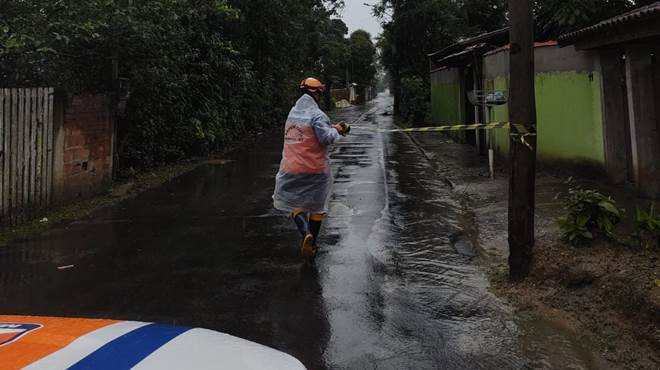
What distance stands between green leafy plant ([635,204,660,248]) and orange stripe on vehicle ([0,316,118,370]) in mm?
4033

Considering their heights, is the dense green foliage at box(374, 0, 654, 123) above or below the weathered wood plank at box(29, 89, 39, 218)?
above

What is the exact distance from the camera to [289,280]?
531 centimetres

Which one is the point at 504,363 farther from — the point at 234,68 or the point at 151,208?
the point at 234,68

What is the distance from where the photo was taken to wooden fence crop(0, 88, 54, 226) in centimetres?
724

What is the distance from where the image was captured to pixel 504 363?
364 centimetres

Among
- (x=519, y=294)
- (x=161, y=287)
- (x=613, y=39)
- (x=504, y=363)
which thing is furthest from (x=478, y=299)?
(x=613, y=39)

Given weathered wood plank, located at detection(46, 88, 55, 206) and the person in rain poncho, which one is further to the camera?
weathered wood plank, located at detection(46, 88, 55, 206)

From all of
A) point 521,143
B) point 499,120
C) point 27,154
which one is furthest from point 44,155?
point 499,120

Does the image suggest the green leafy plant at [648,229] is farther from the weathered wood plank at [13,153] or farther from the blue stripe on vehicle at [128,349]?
the weathered wood plank at [13,153]

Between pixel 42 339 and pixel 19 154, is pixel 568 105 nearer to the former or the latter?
pixel 19 154

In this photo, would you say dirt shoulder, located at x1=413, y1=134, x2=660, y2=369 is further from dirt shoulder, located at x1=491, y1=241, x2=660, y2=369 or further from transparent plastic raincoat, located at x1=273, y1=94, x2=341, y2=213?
transparent plastic raincoat, located at x1=273, y1=94, x2=341, y2=213

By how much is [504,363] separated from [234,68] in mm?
13833

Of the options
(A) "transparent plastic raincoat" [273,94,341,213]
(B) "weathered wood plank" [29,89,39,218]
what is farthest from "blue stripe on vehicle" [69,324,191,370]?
(B) "weathered wood plank" [29,89,39,218]

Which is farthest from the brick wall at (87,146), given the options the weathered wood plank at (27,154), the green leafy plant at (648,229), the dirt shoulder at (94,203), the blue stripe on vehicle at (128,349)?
the green leafy plant at (648,229)
